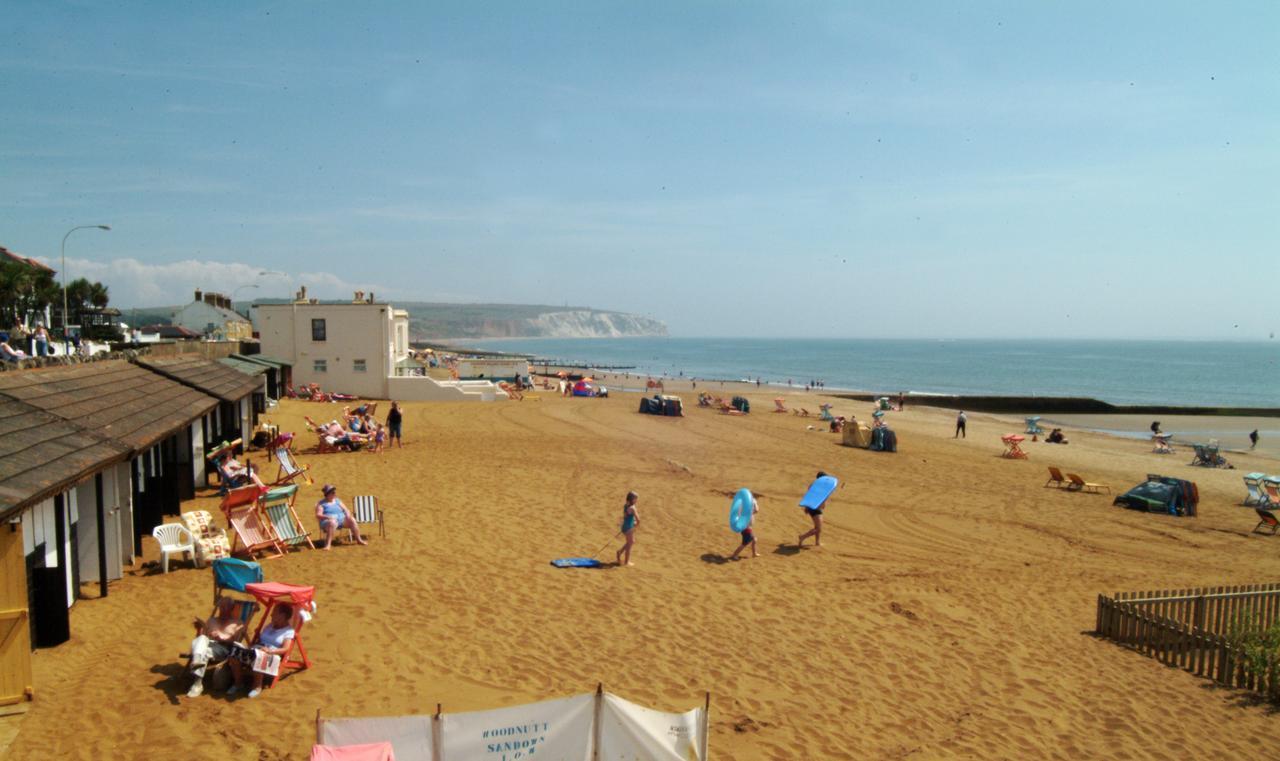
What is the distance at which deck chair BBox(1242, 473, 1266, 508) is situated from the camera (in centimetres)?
2151

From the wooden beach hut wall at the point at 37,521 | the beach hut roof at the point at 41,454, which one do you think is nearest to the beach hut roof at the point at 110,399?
the beach hut roof at the point at 41,454

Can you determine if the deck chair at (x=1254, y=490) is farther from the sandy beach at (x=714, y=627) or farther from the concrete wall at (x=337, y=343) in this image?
the concrete wall at (x=337, y=343)

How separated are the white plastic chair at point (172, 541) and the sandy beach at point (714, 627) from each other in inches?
12.4

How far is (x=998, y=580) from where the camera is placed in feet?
42.9

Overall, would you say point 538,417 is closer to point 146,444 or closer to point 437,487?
point 437,487

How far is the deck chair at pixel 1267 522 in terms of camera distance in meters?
18.6

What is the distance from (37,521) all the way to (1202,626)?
1407 cm

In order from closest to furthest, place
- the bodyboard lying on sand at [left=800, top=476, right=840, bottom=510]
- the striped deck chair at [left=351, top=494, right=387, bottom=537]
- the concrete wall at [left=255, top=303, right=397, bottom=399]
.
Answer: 1. the striped deck chair at [left=351, top=494, right=387, bottom=537]
2. the bodyboard lying on sand at [left=800, top=476, right=840, bottom=510]
3. the concrete wall at [left=255, top=303, right=397, bottom=399]

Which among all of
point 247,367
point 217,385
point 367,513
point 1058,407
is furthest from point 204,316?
point 1058,407

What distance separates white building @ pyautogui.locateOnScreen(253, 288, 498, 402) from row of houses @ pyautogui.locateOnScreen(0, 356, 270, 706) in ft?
75.2

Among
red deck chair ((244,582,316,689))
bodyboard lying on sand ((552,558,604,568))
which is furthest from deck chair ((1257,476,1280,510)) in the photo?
red deck chair ((244,582,316,689))

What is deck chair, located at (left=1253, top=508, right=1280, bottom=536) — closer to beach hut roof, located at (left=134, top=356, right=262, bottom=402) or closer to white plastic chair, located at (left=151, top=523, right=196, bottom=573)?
white plastic chair, located at (left=151, top=523, right=196, bottom=573)

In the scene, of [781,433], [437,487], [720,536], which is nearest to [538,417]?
[781,433]

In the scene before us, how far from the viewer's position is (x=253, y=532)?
12.0 metres
